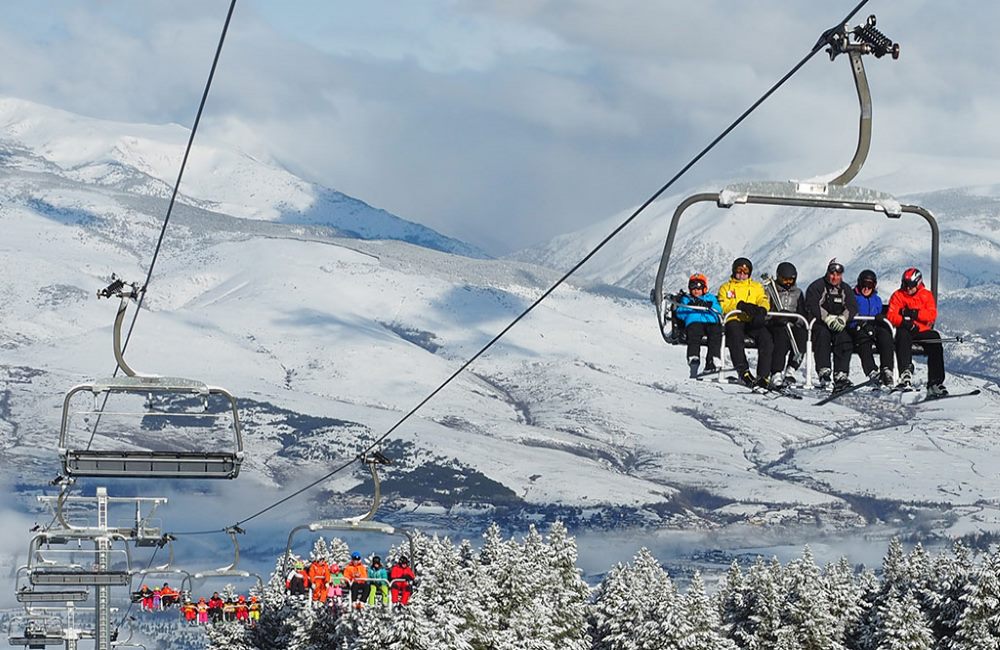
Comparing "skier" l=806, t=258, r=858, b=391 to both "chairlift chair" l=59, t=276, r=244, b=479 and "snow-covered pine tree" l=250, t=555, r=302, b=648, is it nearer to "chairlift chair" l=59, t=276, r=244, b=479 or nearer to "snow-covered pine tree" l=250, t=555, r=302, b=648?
"chairlift chair" l=59, t=276, r=244, b=479

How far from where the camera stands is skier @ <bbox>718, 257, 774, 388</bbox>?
24.5m

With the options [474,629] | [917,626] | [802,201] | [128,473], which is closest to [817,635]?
[917,626]

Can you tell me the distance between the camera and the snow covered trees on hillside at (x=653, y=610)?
6831 centimetres

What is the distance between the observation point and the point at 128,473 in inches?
1057

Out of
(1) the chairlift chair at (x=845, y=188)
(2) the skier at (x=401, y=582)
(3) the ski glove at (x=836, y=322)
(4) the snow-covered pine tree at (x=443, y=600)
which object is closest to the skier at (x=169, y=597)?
(4) the snow-covered pine tree at (x=443, y=600)

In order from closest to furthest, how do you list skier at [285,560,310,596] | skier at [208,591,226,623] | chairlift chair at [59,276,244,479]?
chairlift chair at [59,276,244,479] → skier at [285,560,310,596] → skier at [208,591,226,623]

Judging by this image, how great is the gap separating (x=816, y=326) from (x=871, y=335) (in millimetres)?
695

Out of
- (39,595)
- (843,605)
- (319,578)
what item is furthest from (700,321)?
(843,605)

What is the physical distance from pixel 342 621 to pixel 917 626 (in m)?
22.6

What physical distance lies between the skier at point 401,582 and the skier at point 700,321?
58.5ft

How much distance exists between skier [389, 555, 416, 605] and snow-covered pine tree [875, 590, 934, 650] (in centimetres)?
3251

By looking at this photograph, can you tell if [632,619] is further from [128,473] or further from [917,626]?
[128,473]

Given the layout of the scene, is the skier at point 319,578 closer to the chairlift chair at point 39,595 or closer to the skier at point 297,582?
the skier at point 297,582

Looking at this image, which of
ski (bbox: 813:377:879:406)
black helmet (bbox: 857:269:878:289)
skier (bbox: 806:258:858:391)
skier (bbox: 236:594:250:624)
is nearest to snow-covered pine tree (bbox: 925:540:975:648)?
skier (bbox: 236:594:250:624)
